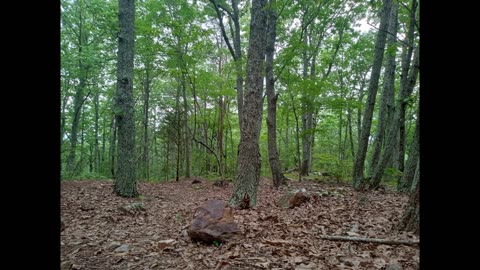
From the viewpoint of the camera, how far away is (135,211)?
5.47 metres

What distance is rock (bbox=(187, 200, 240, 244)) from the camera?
11.8 feet

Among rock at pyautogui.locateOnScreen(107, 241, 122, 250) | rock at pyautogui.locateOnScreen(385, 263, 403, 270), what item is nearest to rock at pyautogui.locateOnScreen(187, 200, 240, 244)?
rock at pyautogui.locateOnScreen(107, 241, 122, 250)

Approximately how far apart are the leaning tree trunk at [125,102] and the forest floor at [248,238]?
70 cm

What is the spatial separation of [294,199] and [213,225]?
8.82 feet

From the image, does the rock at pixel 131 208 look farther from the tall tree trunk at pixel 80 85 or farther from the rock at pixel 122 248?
the tall tree trunk at pixel 80 85

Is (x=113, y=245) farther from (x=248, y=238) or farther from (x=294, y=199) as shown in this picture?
(x=294, y=199)

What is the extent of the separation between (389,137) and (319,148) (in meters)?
13.0

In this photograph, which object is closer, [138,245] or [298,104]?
[138,245]

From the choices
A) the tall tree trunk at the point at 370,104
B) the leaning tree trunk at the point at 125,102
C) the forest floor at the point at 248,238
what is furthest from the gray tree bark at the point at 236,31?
the forest floor at the point at 248,238

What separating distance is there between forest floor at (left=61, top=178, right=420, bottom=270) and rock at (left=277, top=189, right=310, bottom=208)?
0.62 ft

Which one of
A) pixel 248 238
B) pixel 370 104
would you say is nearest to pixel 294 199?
pixel 248 238
